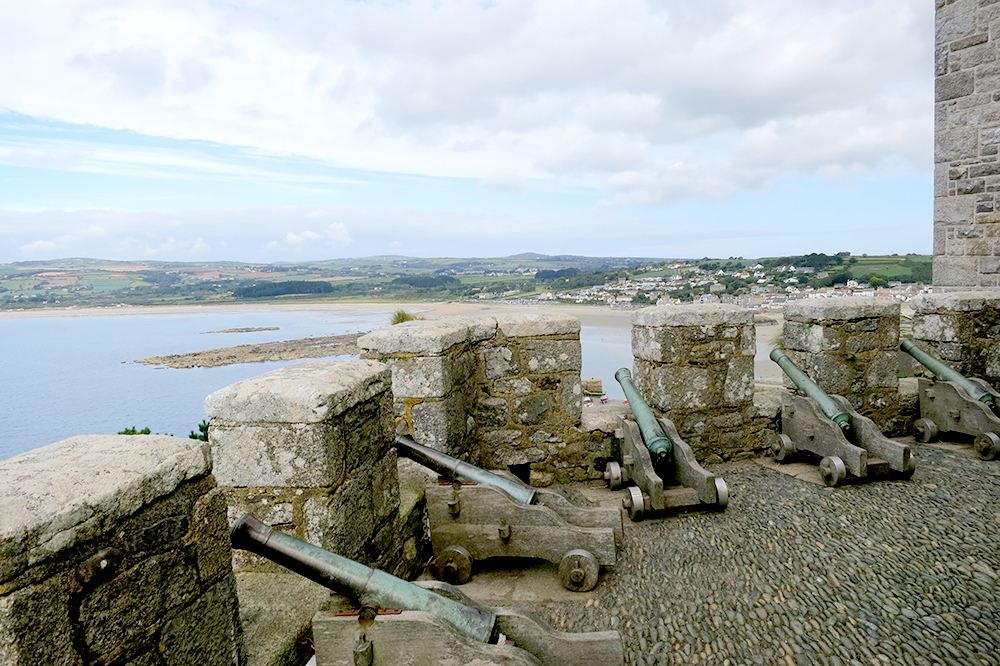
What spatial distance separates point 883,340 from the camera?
5.20 m

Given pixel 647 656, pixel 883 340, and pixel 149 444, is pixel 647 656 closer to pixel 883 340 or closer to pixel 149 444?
pixel 149 444

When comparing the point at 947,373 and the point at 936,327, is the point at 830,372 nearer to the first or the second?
the point at 947,373

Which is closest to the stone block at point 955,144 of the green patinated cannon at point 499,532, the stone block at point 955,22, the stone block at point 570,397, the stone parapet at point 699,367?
the stone block at point 955,22

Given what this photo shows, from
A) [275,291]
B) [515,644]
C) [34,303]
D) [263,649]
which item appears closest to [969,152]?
[515,644]

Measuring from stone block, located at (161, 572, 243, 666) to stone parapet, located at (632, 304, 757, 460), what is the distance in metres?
3.69

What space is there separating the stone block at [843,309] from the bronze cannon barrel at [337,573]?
436 centimetres

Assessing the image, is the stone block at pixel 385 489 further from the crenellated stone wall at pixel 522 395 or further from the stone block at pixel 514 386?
the stone block at pixel 514 386

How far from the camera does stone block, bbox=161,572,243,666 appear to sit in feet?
4.64

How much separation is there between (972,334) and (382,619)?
6148 mm

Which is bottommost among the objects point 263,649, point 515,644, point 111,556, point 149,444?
point 515,644

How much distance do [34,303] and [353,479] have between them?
115 ft

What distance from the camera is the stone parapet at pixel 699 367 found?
4.65m

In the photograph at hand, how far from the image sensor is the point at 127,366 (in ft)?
50.3

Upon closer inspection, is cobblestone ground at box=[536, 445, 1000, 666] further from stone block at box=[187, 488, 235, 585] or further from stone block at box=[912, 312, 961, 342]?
stone block at box=[912, 312, 961, 342]
